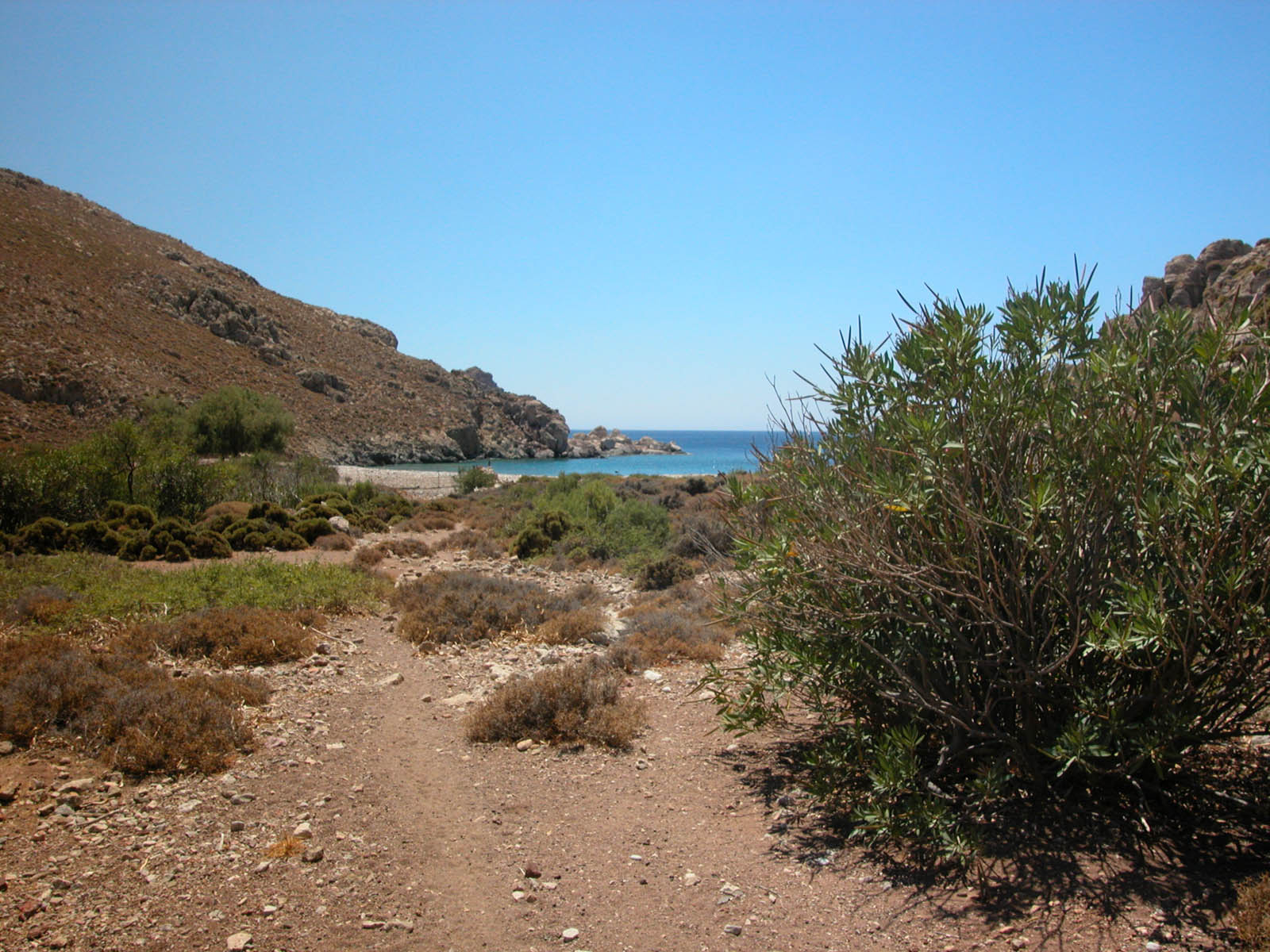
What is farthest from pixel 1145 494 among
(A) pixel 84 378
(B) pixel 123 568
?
(A) pixel 84 378

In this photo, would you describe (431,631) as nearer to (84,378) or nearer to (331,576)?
(331,576)

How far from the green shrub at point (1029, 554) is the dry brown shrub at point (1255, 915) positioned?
58 cm

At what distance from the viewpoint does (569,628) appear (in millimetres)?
9906

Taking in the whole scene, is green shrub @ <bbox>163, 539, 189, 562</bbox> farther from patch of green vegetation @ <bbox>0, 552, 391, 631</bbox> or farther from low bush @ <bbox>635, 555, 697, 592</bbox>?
low bush @ <bbox>635, 555, 697, 592</bbox>

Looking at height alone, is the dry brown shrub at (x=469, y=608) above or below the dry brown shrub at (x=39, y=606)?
below

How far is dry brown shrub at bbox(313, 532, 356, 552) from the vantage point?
1673 centimetres

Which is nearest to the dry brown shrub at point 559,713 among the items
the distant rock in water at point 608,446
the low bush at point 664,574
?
the low bush at point 664,574

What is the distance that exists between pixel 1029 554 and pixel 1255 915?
178 centimetres

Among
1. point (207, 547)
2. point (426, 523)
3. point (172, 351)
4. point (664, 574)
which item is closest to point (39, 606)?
point (207, 547)

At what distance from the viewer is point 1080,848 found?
3877 mm

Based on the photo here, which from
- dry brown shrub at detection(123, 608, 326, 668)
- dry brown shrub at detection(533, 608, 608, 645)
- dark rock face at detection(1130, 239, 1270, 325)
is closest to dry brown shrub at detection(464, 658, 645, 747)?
dry brown shrub at detection(533, 608, 608, 645)

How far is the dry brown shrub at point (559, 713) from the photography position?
21.2ft

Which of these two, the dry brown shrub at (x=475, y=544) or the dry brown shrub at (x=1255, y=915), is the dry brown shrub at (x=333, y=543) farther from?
the dry brown shrub at (x=1255, y=915)

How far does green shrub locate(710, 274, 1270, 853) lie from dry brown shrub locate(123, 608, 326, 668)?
19.8ft
